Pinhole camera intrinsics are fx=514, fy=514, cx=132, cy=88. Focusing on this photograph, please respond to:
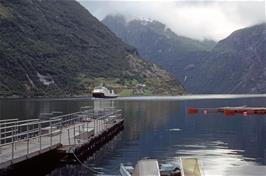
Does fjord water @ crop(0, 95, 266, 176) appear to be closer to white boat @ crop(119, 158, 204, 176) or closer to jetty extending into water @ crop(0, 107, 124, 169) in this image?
jetty extending into water @ crop(0, 107, 124, 169)

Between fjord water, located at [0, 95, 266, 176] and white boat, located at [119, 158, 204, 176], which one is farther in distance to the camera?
fjord water, located at [0, 95, 266, 176]

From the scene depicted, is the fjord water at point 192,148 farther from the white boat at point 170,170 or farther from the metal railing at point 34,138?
→ the white boat at point 170,170

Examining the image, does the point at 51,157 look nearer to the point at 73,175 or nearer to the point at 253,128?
the point at 73,175

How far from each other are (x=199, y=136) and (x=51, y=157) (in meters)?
37.7

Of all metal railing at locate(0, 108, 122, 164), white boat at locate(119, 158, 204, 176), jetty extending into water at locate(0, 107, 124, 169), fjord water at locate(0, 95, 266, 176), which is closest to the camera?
white boat at locate(119, 158, 204, 176)

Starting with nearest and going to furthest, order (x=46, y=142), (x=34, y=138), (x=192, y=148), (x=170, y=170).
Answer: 1. (x=170, y=170)
2. (x=34, y=138)
3. (x=46, y=142)
4. (x=192, y=148)

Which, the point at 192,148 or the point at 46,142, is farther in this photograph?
the point at 192,148

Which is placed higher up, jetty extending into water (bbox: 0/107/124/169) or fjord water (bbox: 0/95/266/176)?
jetty extending into water (bbox: 0/107/124/169)

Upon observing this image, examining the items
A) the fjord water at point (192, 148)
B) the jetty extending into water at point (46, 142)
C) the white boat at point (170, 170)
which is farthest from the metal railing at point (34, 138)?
the white boat at point (170, 170)

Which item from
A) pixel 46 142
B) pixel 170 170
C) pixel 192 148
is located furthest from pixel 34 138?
pixel 192 148

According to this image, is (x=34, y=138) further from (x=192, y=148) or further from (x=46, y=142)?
(x=192, y=148)

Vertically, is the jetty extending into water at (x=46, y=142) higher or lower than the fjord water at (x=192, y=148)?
higher

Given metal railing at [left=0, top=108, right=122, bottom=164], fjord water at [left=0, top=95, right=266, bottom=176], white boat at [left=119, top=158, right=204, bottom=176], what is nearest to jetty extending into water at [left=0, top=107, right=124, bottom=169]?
metal railing at [left=0, top=108, right=122, bottom=164]

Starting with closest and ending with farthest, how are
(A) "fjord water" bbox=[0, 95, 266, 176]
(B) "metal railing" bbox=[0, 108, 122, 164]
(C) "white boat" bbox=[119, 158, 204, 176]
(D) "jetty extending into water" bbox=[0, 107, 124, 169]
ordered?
(C) "white boat" bbox=[119, 158, 204, 176], (D) "jetty extending into water" bbox=[0, 107, 124, 169], (B) "metal railing" bbox=[0, 108, 122, 164], (A) "fjord water" bbox=[0, 95, 266, 176]
